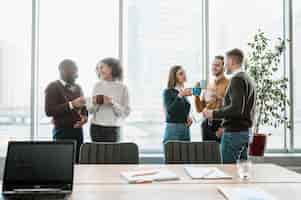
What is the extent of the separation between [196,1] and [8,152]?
138 inches

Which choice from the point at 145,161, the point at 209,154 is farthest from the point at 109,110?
the point at 145,161

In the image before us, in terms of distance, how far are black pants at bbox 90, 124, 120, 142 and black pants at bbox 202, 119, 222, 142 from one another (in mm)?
944

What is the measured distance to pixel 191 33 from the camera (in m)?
4.35

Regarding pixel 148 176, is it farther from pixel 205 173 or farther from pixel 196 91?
pixel 196 91

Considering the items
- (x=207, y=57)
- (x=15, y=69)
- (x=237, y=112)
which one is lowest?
(x=237, y=112)

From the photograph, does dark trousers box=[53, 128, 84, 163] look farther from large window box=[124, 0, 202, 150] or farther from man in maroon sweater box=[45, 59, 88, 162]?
large window box=[124, 0, 202, 150]

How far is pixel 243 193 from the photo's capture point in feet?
4.79

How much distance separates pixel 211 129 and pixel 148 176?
155cm

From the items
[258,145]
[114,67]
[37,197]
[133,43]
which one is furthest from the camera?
[133,43]

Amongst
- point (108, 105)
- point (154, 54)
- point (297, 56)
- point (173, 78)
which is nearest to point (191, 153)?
point (108, 105)

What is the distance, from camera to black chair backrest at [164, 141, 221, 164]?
2.29 m

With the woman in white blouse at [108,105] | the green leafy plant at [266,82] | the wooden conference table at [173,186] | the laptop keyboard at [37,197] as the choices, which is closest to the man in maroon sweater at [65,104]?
the woman in white blouse at [108,105]

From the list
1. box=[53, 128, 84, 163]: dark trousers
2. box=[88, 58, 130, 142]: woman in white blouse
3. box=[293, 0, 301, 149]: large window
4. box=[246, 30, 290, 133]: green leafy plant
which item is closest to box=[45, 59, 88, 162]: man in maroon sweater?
box=[53, 128, 84, 163]: dark trousers

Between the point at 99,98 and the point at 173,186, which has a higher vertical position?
the point at 99,98
